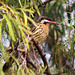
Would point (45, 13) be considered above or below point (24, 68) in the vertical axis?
above

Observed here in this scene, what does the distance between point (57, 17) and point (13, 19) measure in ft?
6.03

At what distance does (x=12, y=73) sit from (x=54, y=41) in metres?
1.72

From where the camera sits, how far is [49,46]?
3.08m

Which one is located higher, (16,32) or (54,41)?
(16,32)

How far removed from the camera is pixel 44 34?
242 cm

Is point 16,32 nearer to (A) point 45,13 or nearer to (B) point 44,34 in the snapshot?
(B) point 44,34

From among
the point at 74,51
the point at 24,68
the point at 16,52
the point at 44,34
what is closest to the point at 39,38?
the point at 44,34

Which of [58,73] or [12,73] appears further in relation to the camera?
[58,73]

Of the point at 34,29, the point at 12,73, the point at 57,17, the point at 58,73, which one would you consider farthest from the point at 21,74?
the point at 57,17

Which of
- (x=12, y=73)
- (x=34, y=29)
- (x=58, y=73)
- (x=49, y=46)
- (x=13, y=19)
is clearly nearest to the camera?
(x=13, y=19)

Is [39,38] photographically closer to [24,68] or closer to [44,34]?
[44,34]

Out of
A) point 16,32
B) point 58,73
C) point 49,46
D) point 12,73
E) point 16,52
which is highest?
point 16,32

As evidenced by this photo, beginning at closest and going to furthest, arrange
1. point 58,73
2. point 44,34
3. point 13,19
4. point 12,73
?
point 13,19 → point 12,73 → point 44,34 → point 58,73

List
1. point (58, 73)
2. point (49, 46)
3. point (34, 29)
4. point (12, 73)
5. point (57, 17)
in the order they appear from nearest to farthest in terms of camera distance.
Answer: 1. point (12, 73)
2. point (34, 29)
3. point (58, 73)
4. point (57, 17)
5. point (49, 46)
